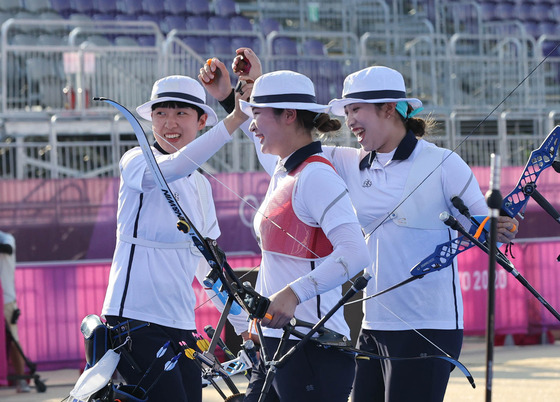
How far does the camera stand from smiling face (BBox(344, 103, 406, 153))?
3.85 m

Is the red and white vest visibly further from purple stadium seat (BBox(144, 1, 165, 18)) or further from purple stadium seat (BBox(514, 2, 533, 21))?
purple stadium seat (BBox(514, 2, 533, 21))

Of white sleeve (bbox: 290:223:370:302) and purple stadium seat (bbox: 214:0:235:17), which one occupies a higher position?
purple stadium seat (bbox: 214:0:235:17)

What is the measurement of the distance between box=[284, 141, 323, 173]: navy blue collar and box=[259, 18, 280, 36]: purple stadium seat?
1352cm

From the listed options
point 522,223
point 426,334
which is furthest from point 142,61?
point 426,334

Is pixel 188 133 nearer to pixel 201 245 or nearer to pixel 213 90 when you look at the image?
pixel 213 90

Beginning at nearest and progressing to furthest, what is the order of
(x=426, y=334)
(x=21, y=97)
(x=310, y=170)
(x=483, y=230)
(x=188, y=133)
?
(x=310, y=170) → (x=483, y=230) → (x=426, y=334) → (x=188, y=133) → (x=21, y=97)

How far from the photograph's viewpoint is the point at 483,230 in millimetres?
3490

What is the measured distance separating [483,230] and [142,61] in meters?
9.89

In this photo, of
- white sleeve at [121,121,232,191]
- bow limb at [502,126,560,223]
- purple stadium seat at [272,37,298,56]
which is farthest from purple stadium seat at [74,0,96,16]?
bow limb at [502,126,560,223]

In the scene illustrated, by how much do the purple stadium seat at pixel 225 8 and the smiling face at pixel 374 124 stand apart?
13525mm

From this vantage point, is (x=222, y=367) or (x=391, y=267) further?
(x=391, y=267)

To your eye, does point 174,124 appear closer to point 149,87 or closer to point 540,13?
point 149,87

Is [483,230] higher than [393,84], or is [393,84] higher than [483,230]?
[393,84]

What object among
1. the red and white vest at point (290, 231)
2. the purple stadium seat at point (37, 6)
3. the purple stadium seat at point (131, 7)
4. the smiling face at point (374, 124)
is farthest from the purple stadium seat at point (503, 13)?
the red and white vest at point (290, 231)
